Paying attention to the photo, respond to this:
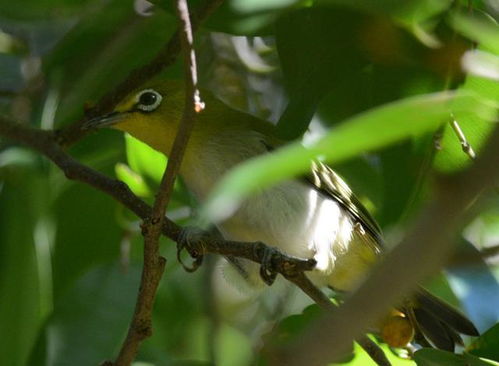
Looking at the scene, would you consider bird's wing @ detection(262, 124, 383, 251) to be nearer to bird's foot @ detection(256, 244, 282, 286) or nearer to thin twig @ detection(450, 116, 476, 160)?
bird's foot @ detection(256, 244, 282, 286)

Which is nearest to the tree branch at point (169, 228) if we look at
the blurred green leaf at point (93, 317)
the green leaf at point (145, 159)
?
the green leaf at point (145, 159)

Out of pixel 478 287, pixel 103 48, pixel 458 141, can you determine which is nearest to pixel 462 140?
pixel 458 141

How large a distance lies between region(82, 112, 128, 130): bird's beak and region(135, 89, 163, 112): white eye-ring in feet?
0.56

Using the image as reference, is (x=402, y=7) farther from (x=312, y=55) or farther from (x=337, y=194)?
(x=337, y=194)

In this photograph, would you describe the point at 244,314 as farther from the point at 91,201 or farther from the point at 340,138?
the point at 340,138

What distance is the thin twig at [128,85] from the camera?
306cm

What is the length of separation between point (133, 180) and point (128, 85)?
0.37m

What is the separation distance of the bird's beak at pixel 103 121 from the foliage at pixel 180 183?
104 millimetres

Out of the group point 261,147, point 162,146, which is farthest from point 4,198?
point 261,147

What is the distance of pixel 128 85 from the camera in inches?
130

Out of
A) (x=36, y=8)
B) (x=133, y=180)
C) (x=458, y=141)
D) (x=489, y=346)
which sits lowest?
(x=133, y=180)

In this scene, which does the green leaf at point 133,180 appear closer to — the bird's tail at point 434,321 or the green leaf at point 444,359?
the bird's tail at point 434,321

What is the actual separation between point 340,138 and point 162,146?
251 cm

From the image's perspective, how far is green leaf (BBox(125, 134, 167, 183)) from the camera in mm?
3352
